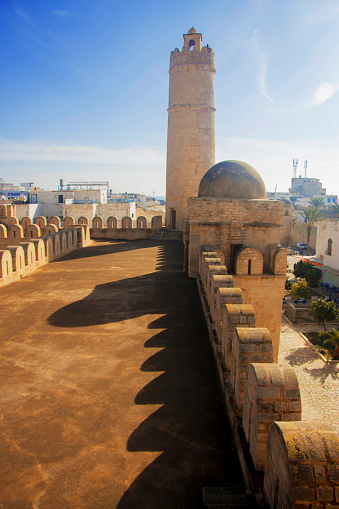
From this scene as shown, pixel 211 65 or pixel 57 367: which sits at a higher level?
pixel 211 65

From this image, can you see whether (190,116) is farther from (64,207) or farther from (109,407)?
(109,407)

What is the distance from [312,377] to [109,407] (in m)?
15.0

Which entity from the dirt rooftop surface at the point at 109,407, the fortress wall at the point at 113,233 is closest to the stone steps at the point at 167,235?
the fortress wall at the point at 113,233

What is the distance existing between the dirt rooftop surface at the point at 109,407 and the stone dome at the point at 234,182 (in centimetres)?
542

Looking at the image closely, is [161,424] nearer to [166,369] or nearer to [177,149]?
[166,369]

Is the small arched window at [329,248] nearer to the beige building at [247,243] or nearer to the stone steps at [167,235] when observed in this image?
the stone steps at [167,235]

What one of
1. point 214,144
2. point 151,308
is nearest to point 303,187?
point 214,144

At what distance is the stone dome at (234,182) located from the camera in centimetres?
1223

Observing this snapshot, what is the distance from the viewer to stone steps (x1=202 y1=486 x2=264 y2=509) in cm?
270

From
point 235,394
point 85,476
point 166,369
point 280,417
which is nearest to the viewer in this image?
point 280,417

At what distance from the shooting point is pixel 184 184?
73.8ft

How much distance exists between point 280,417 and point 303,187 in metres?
150

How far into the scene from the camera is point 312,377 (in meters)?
16.7

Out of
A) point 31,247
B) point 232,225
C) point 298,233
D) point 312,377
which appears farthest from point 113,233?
point 298,233
